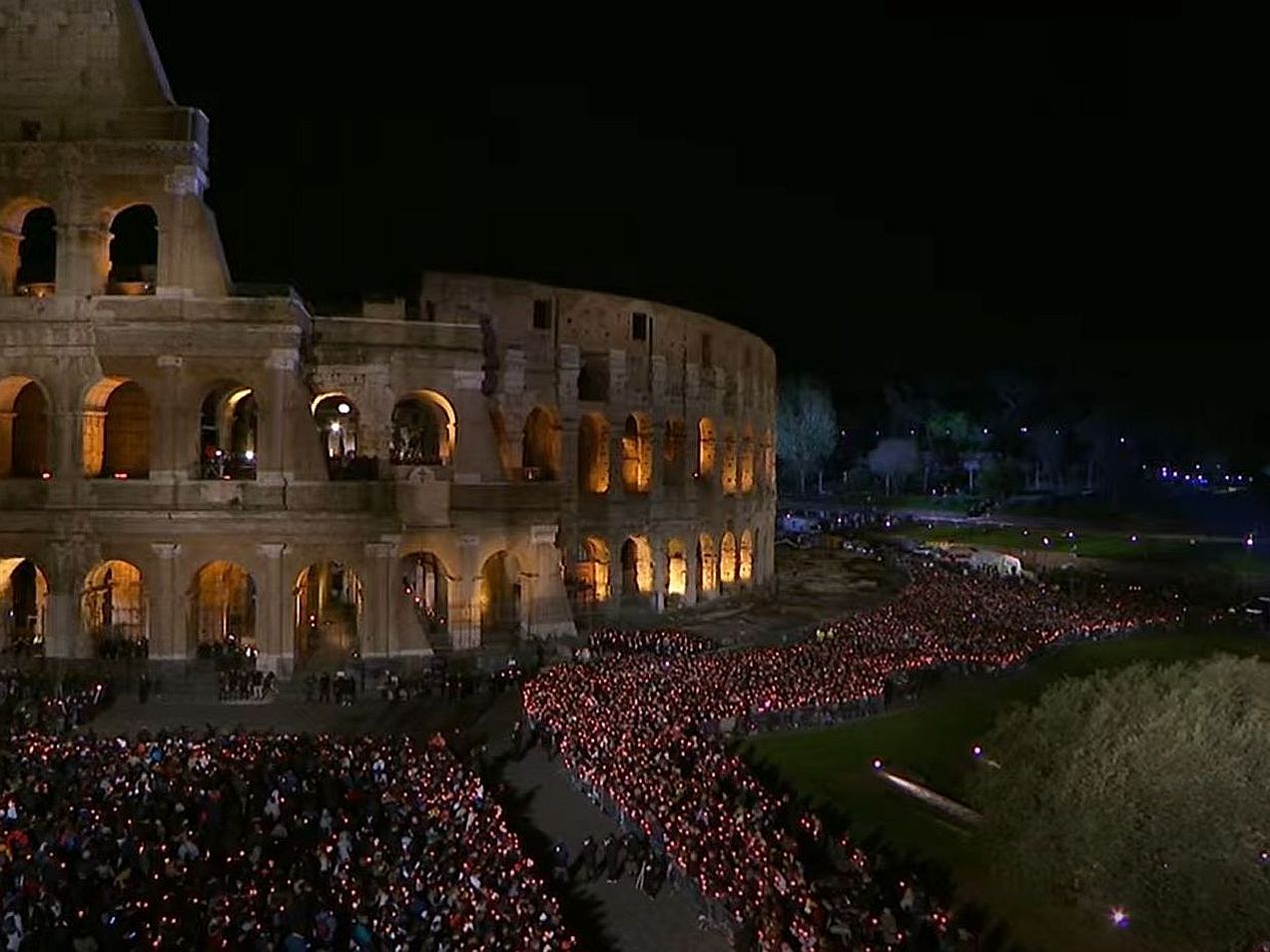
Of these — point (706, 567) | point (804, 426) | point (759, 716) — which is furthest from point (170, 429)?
point (804, 426)

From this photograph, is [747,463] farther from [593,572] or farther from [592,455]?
[593,572]

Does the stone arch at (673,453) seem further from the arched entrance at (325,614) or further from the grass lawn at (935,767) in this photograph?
the grass lawn at (935,767)

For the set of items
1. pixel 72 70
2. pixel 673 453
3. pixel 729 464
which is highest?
pixel 72 70

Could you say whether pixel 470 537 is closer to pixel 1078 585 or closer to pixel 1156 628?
pixel 1156 628

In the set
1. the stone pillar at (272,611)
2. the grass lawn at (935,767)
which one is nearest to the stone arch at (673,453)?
the grass lawn at (935,767)

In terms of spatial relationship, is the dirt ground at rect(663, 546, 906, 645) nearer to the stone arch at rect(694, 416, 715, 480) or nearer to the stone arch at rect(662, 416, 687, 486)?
the stone arch at rect(662, 416, 687, 486)

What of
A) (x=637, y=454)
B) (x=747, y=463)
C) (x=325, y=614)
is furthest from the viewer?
(x=747, y=463)
